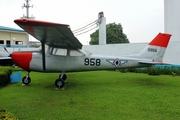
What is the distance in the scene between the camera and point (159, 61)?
9156 millimetres

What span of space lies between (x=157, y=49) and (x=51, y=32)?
5.33 metres

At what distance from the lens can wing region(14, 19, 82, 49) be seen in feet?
17.1

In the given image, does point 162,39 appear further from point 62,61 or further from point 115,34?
point 115,34

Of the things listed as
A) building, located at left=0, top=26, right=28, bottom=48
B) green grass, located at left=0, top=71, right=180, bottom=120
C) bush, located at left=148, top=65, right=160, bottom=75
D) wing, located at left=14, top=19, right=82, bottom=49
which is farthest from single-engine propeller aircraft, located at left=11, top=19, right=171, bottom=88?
building, located at left=0, top=26, right=28, bottom=48

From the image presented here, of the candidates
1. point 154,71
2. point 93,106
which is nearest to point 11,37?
point 154,71

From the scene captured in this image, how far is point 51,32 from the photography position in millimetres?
6254

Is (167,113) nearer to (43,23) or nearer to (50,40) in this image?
(43,23)

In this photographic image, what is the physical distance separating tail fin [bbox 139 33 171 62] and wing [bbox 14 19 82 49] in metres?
3.40

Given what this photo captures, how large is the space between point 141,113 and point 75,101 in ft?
6.76

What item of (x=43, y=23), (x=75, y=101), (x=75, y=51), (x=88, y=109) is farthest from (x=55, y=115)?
(x=75, y=51)

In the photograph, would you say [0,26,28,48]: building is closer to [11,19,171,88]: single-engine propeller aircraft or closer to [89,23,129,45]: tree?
[11,19,171,88]: single-engine propeller aircraft

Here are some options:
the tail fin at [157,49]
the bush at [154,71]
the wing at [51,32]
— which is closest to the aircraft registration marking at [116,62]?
the tail fin at [157,49]

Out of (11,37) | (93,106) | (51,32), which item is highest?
(11,37)

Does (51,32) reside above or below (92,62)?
above
